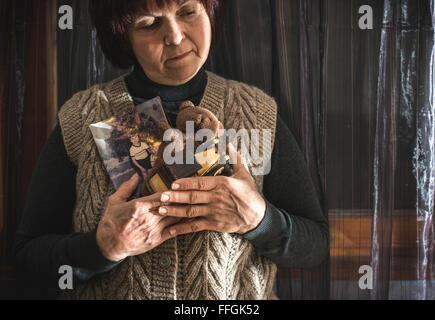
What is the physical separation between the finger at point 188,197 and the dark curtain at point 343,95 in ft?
1.01

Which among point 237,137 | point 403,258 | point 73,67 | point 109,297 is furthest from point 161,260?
point 403,258

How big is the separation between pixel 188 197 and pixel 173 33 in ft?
1.10

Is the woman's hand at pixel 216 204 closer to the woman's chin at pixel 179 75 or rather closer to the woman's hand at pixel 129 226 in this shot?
the woman's hand at pixel 129 226

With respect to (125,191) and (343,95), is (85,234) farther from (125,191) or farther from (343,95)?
(343,95)

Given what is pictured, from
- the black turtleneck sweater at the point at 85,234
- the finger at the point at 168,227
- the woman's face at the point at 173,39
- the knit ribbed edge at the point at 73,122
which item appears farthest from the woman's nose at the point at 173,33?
the finger at the point at 168,227

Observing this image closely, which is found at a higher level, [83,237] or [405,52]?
[405,52]

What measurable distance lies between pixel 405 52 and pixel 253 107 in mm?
402

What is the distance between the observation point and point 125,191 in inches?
29.9

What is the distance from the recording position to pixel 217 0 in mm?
815

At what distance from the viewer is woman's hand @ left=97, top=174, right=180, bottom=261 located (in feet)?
2.33

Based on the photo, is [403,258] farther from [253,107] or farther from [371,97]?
[253,107]

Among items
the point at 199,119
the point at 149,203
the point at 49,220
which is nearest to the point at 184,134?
the point at 199,119

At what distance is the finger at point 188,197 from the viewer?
69 cm

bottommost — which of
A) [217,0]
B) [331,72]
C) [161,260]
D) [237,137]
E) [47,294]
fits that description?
[47,294]
